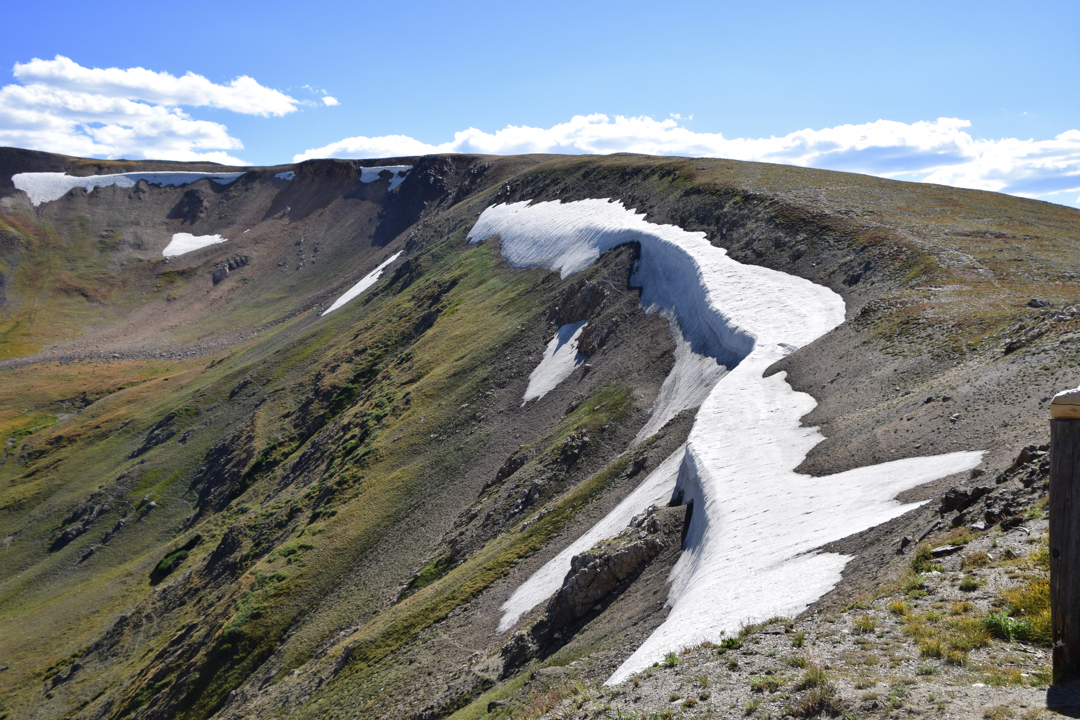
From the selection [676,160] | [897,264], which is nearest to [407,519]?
[897,264]

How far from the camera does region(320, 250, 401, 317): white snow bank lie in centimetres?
10262

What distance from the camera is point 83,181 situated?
169m

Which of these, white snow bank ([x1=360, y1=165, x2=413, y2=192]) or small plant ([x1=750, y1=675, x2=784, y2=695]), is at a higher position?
white snow bank ([x1=360, y1=165, x2=413, y2=192])

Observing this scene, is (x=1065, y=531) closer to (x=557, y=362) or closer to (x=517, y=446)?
(x=517, y=446)

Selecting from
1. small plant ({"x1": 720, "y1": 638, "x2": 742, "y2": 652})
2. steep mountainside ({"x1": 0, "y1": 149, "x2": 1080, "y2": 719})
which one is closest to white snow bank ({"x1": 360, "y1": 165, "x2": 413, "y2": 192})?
steep mountainside ({"x1": 0, "y1": 149, "x2": 1080, "y2": 719})

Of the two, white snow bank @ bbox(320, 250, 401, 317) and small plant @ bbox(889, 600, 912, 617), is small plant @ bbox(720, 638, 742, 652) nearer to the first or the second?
small plant @ bbox(889, 600, 912, 617)

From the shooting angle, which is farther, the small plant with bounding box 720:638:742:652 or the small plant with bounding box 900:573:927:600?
the small plant with bounding box 720:638:742:652

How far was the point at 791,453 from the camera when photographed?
22.7 meters

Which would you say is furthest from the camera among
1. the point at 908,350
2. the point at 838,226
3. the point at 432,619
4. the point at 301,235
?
the point at 301,235

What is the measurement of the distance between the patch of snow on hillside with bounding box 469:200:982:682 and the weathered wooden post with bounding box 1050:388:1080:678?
5068 millimetres

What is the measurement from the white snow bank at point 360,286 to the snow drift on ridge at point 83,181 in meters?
83.7

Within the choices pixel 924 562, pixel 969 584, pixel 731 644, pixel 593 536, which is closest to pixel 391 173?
pixel 593 536

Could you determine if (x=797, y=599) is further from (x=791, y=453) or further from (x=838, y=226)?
(x=838, y=226)

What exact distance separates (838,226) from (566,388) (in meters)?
20.9
